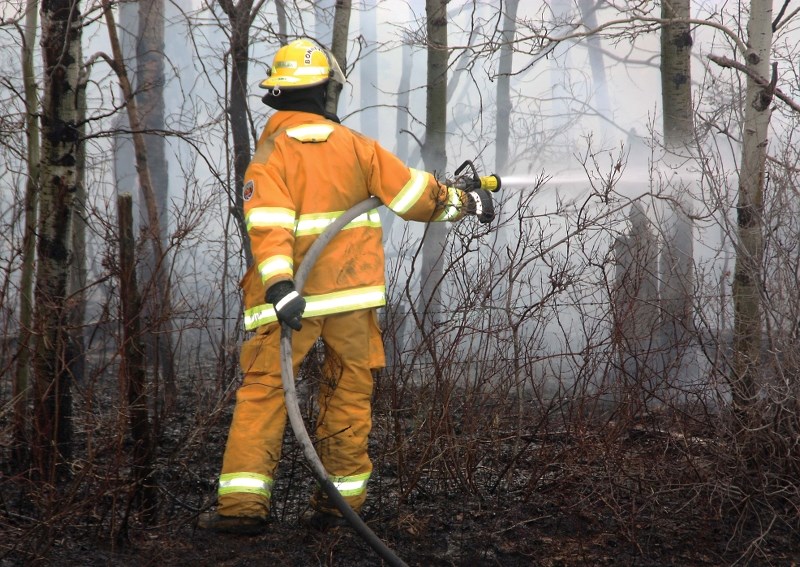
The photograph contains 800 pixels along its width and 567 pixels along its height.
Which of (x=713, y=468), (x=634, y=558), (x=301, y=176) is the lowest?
(x=634, y=558)

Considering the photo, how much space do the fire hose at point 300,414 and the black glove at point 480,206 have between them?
1.55 ft

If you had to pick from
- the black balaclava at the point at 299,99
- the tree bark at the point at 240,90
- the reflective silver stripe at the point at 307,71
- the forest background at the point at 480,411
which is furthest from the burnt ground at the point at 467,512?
the tree bark at the point at 240,90

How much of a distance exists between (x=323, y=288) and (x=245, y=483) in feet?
3.07

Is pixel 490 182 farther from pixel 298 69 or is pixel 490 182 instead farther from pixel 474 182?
pixel 298 69

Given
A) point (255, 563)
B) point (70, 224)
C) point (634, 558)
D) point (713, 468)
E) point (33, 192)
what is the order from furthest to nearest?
1. point (33, 192)
2. point (70, 224)
3. point (713, 468)
4. point (634, 558)
5. point (255, 563)

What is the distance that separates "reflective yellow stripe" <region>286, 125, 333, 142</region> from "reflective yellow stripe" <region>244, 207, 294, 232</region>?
38 centimetres

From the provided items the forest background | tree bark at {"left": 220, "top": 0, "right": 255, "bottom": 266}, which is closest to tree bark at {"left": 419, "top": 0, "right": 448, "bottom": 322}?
tree bark at {"left": 220, "top": 0, "right": 255, "bottom": 266}

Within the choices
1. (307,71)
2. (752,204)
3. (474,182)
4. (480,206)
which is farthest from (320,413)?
(752,204)

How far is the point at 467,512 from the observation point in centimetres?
400

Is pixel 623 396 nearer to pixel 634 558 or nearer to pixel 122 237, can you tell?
pixel 634 558

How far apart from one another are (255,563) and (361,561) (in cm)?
46

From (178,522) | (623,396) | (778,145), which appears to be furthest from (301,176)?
(778,145)

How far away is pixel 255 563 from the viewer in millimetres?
3322

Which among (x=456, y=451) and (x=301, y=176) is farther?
(x=456, y=451)
